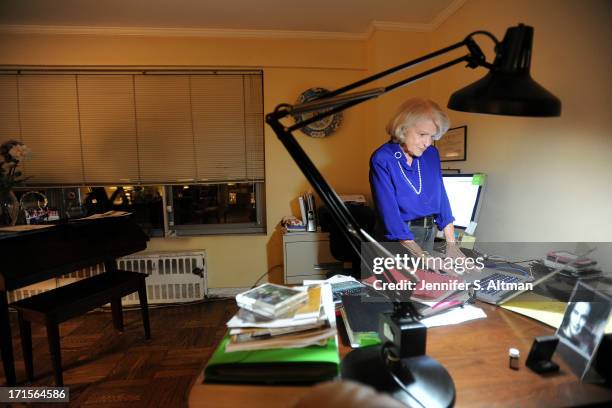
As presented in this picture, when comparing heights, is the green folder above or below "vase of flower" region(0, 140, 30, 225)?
below

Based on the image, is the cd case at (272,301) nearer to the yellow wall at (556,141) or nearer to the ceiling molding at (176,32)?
the yellow wall at (556,141)

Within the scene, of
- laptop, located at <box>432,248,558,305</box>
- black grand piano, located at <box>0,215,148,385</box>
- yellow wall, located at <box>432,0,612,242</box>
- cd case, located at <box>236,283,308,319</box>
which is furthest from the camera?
black grand piano, located at <box>0,215,148,385</box>

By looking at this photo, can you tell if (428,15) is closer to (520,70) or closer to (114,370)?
(520,70)

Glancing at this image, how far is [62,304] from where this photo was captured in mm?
1847

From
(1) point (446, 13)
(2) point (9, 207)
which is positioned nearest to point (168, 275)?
(2) point (9, 207)

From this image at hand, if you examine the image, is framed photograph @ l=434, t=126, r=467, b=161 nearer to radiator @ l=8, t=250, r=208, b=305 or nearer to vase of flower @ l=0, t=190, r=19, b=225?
radiator @ l=8, t=250, r=208, b=305

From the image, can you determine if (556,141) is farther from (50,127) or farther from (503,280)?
(50,127)

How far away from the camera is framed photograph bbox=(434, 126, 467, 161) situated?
7.55 feet

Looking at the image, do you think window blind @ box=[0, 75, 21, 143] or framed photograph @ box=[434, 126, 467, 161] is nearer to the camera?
framed photograph @ box=[434, 126, 467, 161]

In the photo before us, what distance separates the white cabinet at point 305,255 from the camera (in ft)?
9.04

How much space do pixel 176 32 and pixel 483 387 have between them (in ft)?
10.6

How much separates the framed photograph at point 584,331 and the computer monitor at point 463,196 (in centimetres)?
111

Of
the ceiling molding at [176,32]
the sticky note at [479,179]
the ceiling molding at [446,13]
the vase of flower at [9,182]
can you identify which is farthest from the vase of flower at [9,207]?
the ceiling molding at [446,13]

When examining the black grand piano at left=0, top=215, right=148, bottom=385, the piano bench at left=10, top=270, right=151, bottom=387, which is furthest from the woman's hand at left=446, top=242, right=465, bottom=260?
the black grand piano at left=0, top=215, right=148, bottom=385
